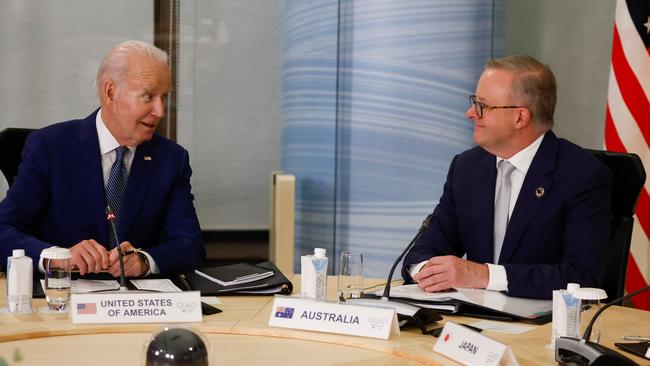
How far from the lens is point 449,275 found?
2830 mm

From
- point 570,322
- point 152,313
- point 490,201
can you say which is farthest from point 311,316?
point 490,201

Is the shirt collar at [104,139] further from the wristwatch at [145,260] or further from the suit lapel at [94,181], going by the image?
the wristwatch at [145,260]

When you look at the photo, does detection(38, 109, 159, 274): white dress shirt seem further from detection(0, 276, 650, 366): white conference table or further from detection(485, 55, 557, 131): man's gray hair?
detection(485, 55, 557, 131): man's gray hair

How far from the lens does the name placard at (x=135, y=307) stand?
245cm

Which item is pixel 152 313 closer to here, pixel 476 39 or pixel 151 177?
pixel 151 177

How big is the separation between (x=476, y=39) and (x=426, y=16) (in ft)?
1.05

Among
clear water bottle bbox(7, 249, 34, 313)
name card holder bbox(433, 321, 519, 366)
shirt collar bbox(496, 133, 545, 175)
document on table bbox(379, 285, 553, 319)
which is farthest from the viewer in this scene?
shirt collar bbox(496, 133, 545, 175)

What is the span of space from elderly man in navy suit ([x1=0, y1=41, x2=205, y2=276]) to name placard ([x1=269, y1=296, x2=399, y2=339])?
762 millimetres

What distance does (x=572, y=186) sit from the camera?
10.1 ft

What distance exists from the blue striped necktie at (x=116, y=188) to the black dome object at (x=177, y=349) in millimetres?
1525

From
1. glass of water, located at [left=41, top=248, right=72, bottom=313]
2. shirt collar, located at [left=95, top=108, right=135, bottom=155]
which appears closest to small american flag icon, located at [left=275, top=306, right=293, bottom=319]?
glass of water, located at [left=41, top=248, right=72, bottom=313]

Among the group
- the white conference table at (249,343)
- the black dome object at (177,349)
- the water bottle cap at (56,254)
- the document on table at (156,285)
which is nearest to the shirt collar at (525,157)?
the white conference table at (249,343)

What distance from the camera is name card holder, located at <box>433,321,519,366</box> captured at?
6.60 feet

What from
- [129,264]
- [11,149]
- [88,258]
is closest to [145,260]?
[129,264]
